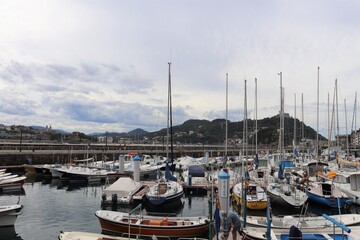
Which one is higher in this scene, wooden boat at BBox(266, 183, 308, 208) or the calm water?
wooden boat at BBox(266, 183, 308, 208)

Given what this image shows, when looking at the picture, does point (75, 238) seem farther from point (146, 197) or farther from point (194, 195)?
point (194, 195)

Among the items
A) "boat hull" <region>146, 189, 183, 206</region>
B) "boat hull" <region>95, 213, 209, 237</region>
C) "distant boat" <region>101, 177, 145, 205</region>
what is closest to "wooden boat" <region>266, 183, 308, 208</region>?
"boat hull" <region>146, 189, 183, 206</region>

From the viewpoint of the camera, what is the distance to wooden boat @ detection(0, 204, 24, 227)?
20203 millimetres

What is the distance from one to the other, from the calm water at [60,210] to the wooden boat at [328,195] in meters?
0.65

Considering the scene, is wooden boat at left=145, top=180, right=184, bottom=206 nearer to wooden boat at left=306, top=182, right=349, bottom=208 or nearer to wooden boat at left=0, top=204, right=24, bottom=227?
wooden boat at left=0, top=204, right=24, bottom=227

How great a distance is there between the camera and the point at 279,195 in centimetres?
2623

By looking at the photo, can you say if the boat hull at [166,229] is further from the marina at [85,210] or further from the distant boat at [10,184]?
the distant boat at [10,184]

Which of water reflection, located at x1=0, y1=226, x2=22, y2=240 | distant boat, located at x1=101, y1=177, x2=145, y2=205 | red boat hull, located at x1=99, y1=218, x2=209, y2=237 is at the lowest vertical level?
water reflection, located at x1=0, y1=226, x2=22, y2=240

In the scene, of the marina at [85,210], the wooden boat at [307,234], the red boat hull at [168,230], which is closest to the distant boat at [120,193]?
the marina at [85,210]

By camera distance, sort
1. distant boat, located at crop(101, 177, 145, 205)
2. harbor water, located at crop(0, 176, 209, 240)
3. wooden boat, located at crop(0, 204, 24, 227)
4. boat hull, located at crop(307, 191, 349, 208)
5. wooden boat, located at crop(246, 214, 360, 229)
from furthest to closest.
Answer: distant boat, located at crop(101, 177, 145, 205) → boat hull, located at crop(307, 191, 349, 208) → harbor water, located at crop(0, 176, 209, 240) → wooden boat, located at crop(0, 204, 24, 227) → wooden boat, located at crop(246, 214, 360, 229)

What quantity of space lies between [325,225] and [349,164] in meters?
27.5

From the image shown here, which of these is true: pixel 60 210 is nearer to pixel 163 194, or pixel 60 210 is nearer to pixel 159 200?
pixel 159 200

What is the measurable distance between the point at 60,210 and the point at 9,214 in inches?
251

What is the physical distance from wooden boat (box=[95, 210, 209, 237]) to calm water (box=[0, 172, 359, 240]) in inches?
84.5
